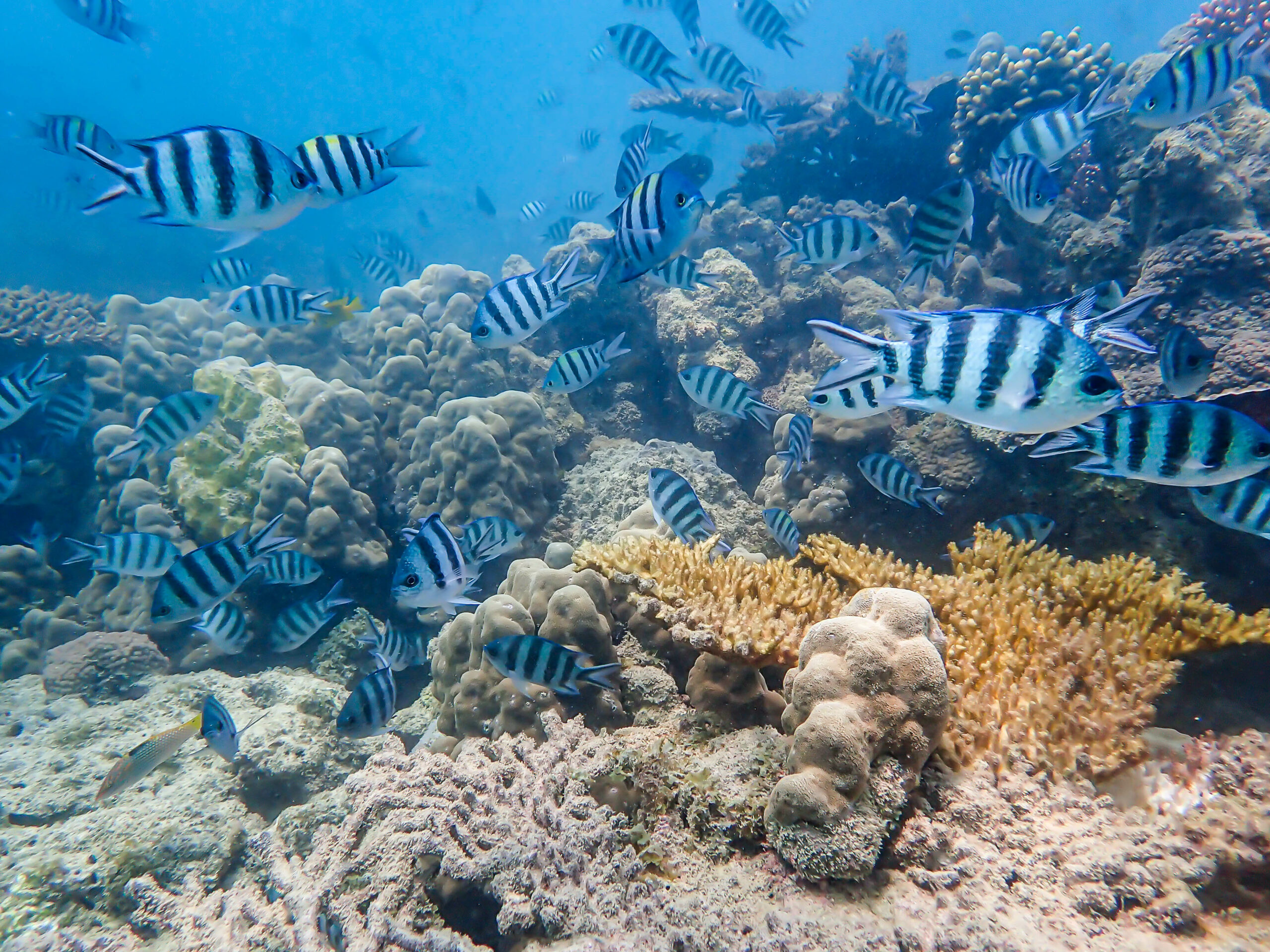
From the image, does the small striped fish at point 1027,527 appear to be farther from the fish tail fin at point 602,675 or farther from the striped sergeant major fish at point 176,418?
the striped sergeant major fish at point 176,418

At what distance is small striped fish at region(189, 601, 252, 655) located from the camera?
4.48m

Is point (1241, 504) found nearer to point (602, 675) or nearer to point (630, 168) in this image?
point (602, 675)

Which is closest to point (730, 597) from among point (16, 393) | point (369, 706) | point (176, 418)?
point (369, 706)

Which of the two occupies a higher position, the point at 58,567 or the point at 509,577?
the point at 509,577

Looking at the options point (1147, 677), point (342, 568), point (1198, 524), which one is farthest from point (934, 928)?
point (342, 568)

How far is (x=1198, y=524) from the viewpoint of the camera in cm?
376

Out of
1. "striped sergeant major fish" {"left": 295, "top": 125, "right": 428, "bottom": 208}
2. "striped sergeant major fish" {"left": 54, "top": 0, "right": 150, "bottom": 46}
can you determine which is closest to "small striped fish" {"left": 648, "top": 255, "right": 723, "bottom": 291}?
"striped sergeant major fish" {"left": 295, "top": 125, "right": 428, "bottom": 208}

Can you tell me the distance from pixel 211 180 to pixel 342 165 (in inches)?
27.4

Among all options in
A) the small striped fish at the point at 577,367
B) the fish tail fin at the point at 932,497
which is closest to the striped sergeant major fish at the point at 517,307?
the small striped fish at the point at 577,367

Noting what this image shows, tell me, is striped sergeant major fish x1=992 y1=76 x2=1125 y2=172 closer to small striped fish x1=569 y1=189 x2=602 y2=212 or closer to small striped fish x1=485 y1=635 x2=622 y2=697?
small striped fish x1=485 y1=635 x2=622 y2=697

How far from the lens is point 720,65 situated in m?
7.86

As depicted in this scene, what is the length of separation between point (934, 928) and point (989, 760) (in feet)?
2.43

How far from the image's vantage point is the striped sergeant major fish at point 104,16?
6.77m

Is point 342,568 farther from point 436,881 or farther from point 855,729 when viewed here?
point 855,729
